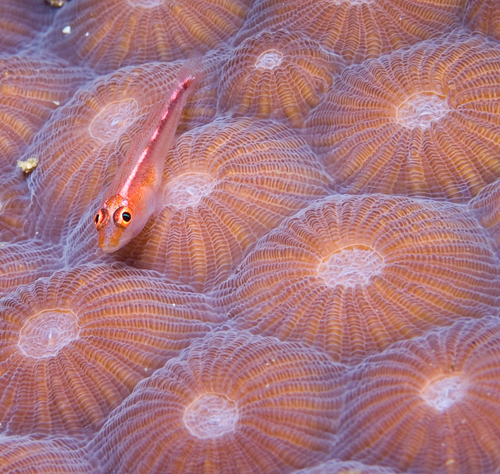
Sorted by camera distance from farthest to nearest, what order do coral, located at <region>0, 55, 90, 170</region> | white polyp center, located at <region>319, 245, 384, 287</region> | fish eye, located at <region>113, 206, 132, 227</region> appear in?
coral, located at <region>0, 55, 90, 170</region> < fish eye, located at <region>113, 206, 132, 227</region> < white polyp center, located at <region>319, 245, 384, 287</region>

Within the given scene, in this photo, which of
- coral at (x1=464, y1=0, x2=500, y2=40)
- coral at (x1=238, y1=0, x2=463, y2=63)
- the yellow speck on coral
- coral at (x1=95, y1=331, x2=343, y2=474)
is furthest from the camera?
the yellow speck on coral

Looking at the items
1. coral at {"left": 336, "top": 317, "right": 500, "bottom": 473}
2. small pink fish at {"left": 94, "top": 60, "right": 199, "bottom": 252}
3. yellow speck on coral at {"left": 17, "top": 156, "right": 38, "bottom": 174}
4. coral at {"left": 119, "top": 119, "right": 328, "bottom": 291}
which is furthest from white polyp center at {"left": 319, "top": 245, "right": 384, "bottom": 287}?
yellow speck on coral at {"left": 17, "top": 156, "right": 38, "bottom": 174}

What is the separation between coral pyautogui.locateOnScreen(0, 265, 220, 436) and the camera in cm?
211

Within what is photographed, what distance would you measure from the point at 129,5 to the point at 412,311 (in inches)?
87.0

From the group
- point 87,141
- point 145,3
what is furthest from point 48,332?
point 145,3

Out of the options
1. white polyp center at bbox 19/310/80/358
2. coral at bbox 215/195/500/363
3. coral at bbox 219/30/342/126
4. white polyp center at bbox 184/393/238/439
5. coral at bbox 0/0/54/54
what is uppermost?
coral at bbox 0/0/54/54

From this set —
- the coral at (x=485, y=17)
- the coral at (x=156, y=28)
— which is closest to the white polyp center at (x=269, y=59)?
the coral at (x=156, y=28)

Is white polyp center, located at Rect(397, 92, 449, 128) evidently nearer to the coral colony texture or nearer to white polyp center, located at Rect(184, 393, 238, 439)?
the coral colony texture

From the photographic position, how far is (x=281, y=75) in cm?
263

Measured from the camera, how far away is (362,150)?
243 centimetres

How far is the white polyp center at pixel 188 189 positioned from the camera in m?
2.39

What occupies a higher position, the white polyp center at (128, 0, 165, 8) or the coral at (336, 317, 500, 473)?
the white polyp center at (128, 0, 165, 8)

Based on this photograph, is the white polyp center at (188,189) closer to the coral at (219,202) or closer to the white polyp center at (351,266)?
the coral at (219,202)

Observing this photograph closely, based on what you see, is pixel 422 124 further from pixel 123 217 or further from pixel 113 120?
pixel 113 120
